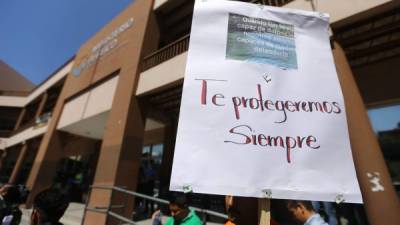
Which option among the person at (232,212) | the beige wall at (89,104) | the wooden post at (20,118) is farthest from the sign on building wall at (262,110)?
the wooden post at (20,118)

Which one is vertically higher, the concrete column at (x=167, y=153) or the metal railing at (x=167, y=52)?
the metal railing at (x=167, y=52)

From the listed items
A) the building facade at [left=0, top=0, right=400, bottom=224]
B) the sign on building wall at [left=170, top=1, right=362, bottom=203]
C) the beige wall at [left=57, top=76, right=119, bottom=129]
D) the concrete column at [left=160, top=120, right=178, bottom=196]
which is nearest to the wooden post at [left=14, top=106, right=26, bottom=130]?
the building facade at [left=0, top=0, right=400, bottom=224]

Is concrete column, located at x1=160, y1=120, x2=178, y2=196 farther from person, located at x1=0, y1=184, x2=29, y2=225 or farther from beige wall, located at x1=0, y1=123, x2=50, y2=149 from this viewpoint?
beige wall, located at x1=0, y1=123, x2=50, y2=149

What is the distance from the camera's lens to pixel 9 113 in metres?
23.6

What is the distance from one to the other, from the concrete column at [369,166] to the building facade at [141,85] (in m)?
1.64

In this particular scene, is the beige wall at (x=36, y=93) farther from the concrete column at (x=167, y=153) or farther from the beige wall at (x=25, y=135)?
the concrete column at (x=167, y=153)

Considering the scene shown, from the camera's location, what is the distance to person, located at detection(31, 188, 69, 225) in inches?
79.6

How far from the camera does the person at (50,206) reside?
2.02 m

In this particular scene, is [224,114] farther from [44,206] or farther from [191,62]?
[44,206]

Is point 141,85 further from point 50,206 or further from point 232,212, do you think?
point 232,212

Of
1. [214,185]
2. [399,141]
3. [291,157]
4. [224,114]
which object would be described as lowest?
[214,185]

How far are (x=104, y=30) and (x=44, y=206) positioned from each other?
A: 39.8 ft

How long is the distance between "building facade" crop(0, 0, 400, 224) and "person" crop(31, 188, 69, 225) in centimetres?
147

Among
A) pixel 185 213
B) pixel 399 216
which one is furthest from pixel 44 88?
pixel 399 216
